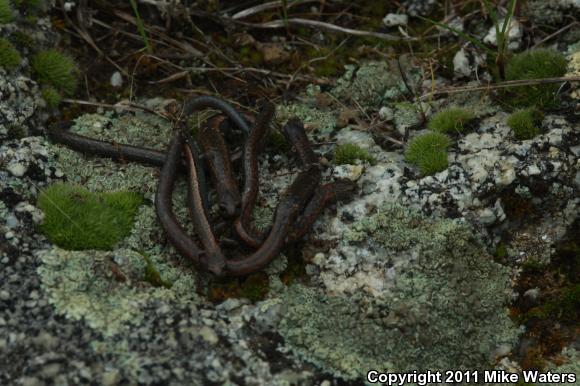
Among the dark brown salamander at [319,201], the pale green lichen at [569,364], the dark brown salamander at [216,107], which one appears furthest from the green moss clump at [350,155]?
the pale green lichen at [569,364]

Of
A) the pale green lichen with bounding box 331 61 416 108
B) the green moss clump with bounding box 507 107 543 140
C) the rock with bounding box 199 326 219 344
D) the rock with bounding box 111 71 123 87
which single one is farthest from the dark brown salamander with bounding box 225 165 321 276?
the rock with bounding box 111 71 123 87

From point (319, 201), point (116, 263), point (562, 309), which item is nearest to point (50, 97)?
point (116, 263)

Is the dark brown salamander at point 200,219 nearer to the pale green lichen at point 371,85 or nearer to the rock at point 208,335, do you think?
the rock at point 208,335

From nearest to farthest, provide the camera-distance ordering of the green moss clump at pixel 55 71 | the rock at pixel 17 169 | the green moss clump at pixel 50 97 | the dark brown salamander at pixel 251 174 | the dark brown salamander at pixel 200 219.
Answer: the dark brown salamander at pixel 200 219, the dark brown salamander at pixel 251 174, the rock at pixel 17 169, the green moss clump at pixel 50 97, the green moss clump at pixel 55 71

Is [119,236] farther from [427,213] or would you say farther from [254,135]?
[427,213]

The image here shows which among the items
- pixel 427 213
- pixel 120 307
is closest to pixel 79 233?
pixel 120 307

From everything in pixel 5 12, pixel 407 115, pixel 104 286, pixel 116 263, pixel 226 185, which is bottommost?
pixel 104 286

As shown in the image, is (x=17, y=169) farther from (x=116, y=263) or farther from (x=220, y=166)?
(x=220, y=166)
